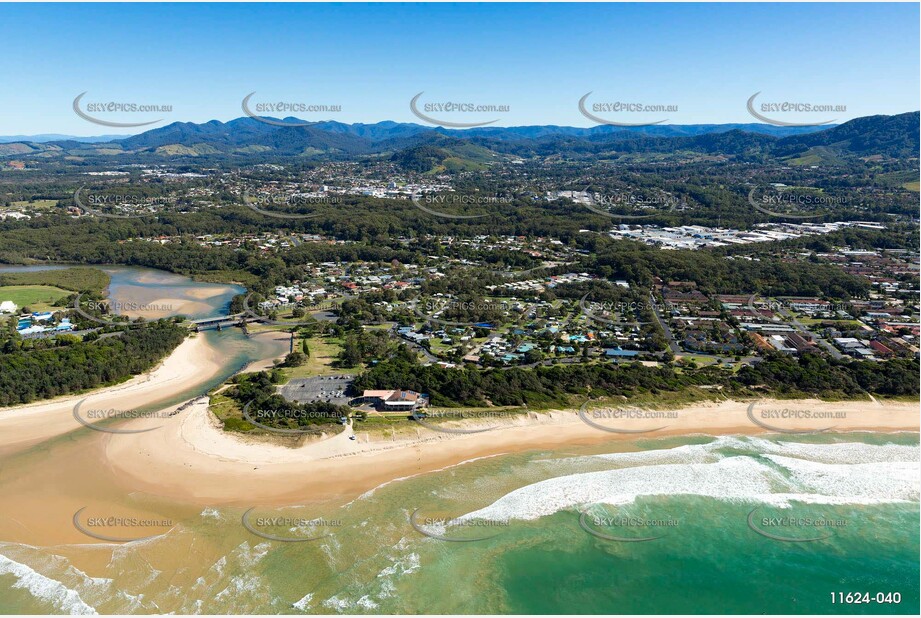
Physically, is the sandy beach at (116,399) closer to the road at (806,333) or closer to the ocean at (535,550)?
the ocean at (535,550)

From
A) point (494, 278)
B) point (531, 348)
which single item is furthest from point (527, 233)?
point (531, 348)

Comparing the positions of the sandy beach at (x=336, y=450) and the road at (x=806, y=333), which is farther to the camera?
the road at (x=806, y=333)

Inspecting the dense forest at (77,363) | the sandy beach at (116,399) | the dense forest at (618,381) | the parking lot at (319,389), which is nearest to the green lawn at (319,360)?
the parking lot at (319,389)

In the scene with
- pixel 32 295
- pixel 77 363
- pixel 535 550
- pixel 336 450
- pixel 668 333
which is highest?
pixel 32 295

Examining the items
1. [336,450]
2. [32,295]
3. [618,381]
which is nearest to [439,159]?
[32,295]

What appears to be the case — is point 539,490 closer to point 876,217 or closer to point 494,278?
point 494,278

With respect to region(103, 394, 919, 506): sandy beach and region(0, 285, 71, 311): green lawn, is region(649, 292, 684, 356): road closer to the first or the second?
region(103, 394, 919, 506): sandy beach

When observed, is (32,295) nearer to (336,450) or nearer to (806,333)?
(336,450)
